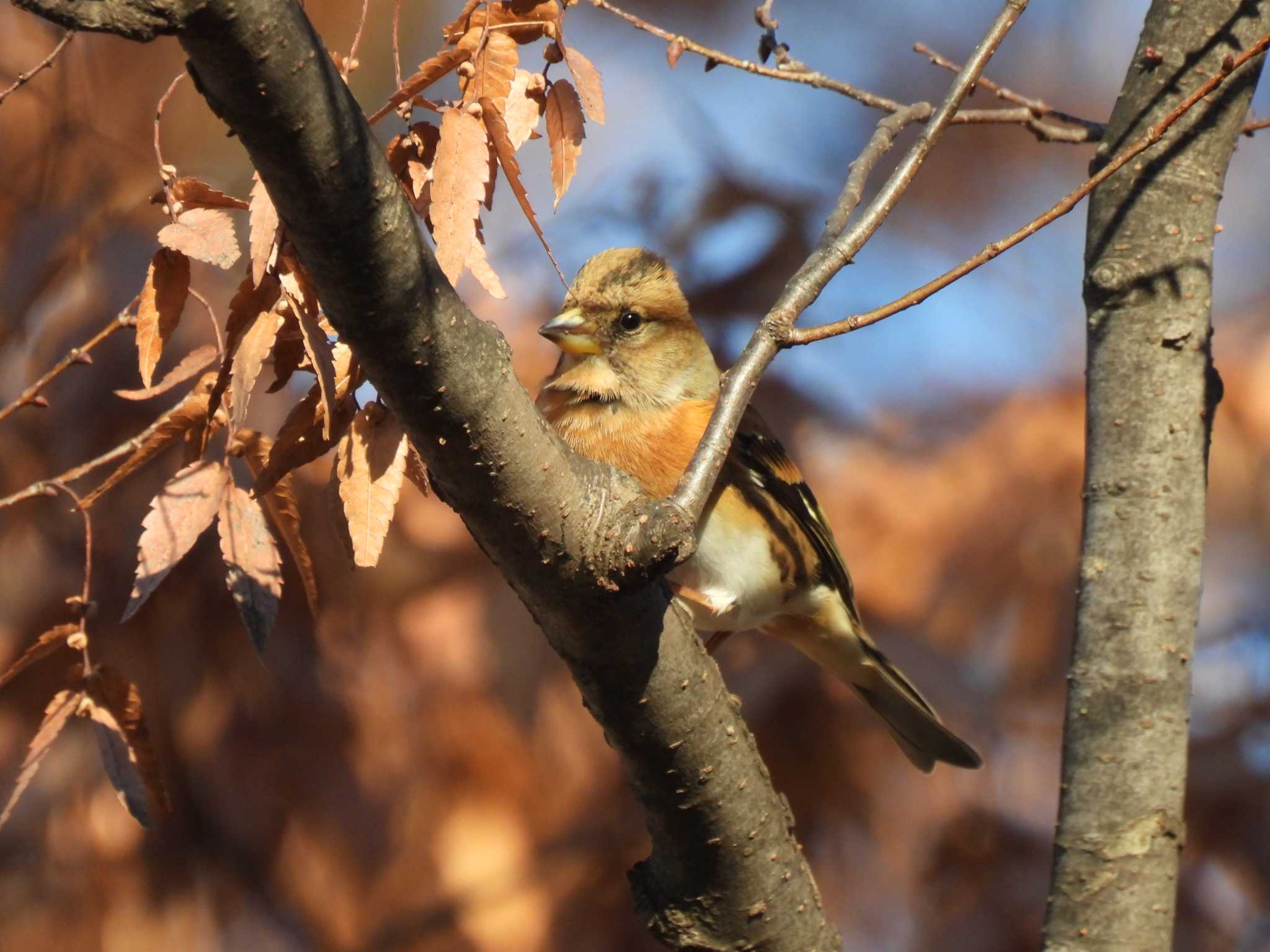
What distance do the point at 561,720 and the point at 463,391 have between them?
1.83 m

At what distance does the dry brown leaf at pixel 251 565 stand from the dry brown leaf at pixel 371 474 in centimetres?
27

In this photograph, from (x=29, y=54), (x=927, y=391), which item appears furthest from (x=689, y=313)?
(x=29, y=54)

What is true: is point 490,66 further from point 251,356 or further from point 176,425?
point 176,425

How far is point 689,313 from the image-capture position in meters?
3.02

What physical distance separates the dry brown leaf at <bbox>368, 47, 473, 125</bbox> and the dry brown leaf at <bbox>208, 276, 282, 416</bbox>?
0.22 meters

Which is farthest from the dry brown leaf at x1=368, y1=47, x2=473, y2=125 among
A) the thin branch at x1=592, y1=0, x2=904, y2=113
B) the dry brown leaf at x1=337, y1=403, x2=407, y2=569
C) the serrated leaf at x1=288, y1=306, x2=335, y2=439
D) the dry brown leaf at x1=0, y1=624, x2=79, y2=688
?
the dry brown leaf at x1=0, y1=624, x2=79, y2=688

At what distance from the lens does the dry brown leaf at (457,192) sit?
132cm

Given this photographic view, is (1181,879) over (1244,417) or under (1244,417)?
under

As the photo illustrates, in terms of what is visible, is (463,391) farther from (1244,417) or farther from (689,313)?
(1244,417)

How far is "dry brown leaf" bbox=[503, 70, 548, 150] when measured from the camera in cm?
158

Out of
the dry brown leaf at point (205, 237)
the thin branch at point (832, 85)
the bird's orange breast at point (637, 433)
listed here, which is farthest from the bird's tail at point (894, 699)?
the dry brown leaf at point (205, 237)

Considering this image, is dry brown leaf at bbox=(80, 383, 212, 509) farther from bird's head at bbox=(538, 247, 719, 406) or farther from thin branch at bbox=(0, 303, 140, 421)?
bird's head at bbox=(538, 247, 719, 406)

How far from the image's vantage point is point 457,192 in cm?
133

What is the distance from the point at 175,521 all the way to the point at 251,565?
119mm
